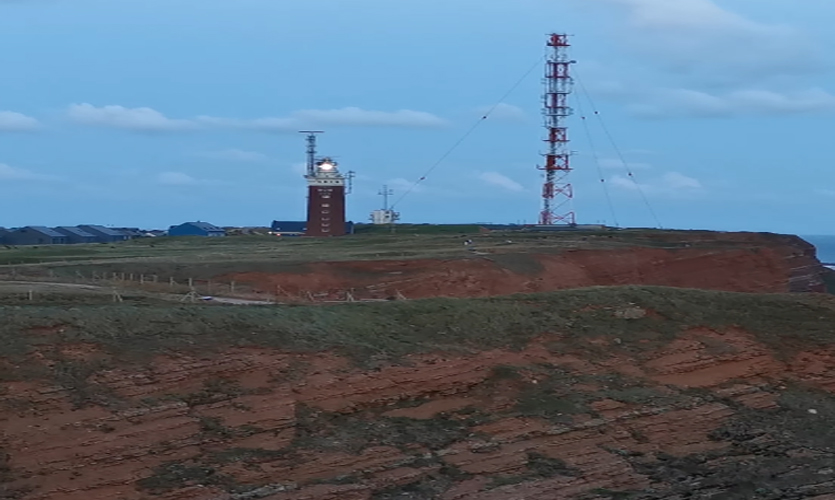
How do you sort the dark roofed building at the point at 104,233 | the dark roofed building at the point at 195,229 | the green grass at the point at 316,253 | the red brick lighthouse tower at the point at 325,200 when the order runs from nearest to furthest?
the green grass at the point at 316,253 < the red brick lighthouse tower at the point at 325,200 < the dark roofed building at the point at 104,233 < the dark roofed building at the point at 195,229

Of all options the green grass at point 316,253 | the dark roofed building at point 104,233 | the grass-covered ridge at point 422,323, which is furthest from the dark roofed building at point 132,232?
the grass-covered ridge at point 422,323

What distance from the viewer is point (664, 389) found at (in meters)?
26.5

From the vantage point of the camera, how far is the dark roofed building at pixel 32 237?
9631cm

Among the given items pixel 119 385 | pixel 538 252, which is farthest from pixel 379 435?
pixel 538 252

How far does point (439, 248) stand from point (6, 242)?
180 ft

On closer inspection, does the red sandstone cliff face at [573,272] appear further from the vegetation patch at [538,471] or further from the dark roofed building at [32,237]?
the dark roofed building at [32,237]

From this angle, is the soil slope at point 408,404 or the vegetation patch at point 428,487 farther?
the vegetation patch at point 428,487

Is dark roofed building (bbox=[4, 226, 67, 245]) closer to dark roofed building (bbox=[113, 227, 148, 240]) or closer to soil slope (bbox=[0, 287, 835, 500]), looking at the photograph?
dark roofed building (bbox=[113, 227, 148, 240])

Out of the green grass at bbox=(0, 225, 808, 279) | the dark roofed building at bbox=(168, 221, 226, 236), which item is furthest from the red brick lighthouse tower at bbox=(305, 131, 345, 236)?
the dark roofed building at bbox=(168, 221, 226, 236)

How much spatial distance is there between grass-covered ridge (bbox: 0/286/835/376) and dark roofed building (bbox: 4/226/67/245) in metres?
75.4

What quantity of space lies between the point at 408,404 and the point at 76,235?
87.6m

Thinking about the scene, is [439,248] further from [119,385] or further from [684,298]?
[119,385]

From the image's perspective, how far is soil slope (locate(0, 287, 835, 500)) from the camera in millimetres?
19891

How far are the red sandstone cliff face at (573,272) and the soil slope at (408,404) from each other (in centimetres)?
1383
